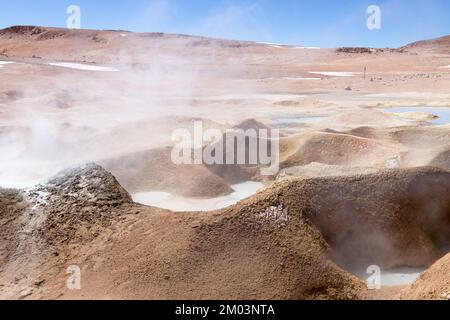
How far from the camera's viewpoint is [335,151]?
8484 millimetres

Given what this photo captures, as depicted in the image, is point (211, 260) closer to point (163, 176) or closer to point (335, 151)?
point (163, 176)

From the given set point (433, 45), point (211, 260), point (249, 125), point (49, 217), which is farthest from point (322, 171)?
point (433, 45)

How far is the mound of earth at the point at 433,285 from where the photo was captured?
3424 mm

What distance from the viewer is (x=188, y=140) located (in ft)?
32.1

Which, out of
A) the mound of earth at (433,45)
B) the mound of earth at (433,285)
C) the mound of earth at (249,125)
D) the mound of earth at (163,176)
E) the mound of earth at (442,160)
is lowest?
the mound of earth at (433,285)

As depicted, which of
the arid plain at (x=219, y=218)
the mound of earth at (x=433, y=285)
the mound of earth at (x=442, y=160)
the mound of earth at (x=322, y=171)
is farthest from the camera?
the mound of earth at (x=442, y=160)

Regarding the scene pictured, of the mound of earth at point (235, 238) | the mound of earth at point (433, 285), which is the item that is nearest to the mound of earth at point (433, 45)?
the mound of earth at point (235, 238)

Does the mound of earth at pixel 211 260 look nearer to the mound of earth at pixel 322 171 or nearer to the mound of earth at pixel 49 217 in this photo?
the mound of earth at pixel 49 217

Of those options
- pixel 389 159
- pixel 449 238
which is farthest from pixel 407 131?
pixel 449 238

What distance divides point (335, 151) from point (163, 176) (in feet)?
10.1

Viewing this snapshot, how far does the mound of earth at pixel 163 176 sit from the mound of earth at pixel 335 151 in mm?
1536

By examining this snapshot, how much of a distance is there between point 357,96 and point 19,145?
52.7 feet

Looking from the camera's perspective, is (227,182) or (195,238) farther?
(227,182)
